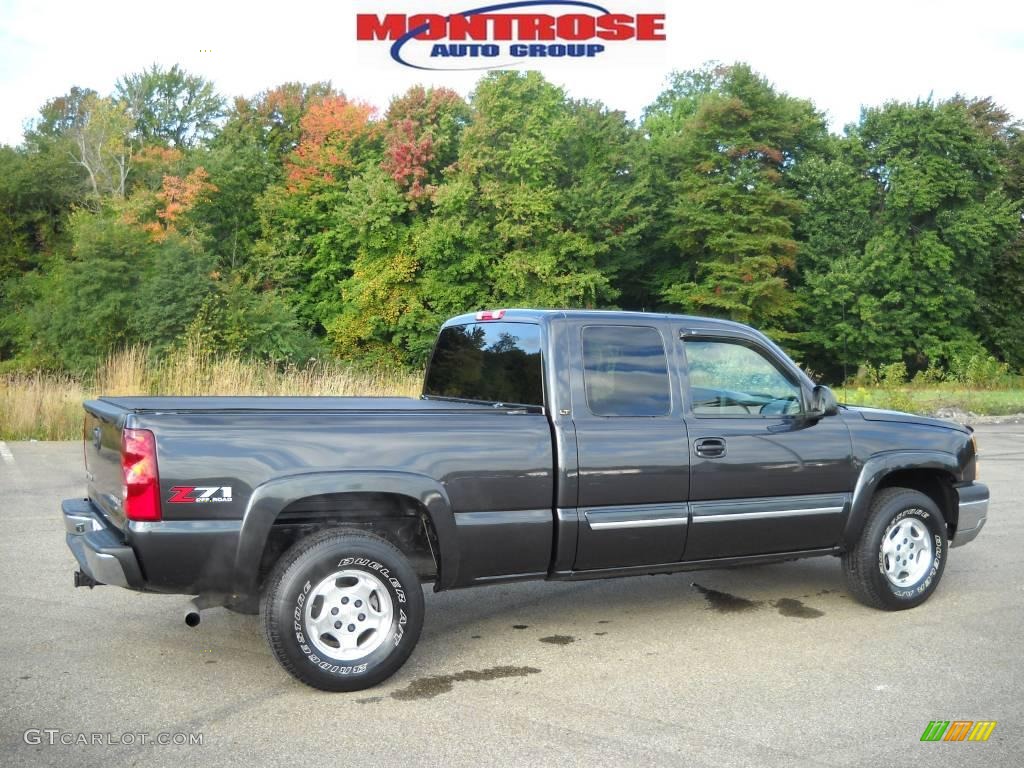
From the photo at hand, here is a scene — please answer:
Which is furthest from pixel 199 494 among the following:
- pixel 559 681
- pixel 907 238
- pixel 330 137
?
pixel 907 238

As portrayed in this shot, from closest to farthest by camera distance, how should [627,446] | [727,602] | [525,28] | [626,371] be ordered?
[627,446], [626,371], [727,602], [525,28]

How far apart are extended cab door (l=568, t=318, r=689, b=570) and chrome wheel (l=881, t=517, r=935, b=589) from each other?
64.5 inches

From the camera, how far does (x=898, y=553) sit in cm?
648

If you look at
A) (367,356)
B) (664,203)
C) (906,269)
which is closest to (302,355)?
(367,356)

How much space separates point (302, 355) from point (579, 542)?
132 ft

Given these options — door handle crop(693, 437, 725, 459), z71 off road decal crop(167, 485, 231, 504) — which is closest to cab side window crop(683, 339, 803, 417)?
door handle crop(693, 437, 725, 459)

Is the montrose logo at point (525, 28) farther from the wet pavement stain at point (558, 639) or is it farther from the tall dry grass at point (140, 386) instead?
the wet pavement stain at point (558, 639)

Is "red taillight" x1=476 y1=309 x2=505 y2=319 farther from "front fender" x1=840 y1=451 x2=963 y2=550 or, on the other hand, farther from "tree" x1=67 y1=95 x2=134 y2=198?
"tree" x1=67 y1=95 x2=134 y2=198

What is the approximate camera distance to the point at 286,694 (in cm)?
480

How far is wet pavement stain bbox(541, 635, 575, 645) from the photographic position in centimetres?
573

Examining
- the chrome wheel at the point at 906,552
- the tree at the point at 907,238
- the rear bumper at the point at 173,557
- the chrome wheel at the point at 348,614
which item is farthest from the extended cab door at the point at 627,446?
the tree at the point at 907,238

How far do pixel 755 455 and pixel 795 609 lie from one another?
1.27 m

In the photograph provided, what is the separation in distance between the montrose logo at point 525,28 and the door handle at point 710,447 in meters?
23.4

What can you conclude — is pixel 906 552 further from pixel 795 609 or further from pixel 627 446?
pixel 627 446
